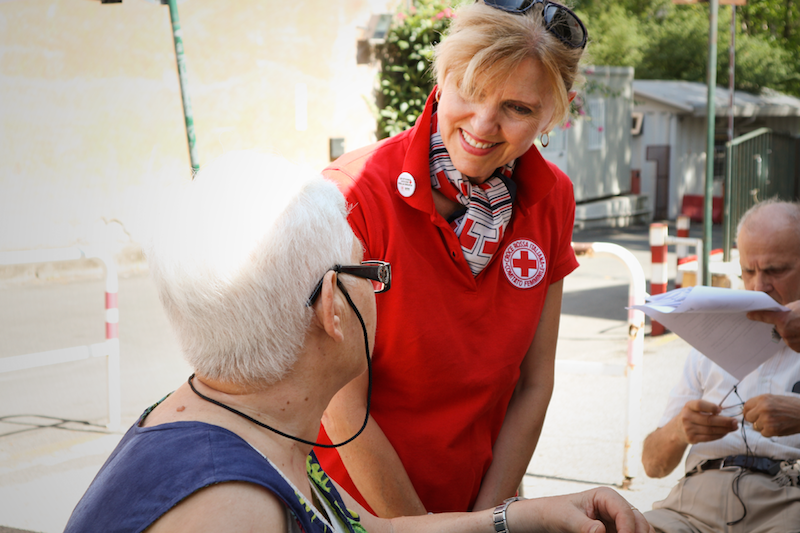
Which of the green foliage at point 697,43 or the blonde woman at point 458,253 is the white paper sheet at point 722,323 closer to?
the blonde woman at point 458,253

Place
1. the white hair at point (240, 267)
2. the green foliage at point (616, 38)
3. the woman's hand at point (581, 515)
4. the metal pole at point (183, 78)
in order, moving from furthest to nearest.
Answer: the green foliage at point (616, 38) < the metal pole at point (183, 78) < the woman's hand at point (581, 515) < the white hair at point (240, 267)

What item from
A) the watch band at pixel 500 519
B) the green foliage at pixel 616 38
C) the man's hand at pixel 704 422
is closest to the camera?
the watch band at pixel 500 519

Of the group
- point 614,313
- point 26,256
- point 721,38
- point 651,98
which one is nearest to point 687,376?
point 26,256

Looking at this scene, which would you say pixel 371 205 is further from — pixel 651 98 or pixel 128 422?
pixel 651 98

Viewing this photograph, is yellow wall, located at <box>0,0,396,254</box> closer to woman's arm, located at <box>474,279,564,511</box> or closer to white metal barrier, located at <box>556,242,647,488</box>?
white metal barrier, located at <box>556,242,647,488</box>

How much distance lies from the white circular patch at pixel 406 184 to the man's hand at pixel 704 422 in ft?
3.93

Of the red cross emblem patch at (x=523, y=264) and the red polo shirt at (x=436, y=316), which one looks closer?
the red polo shirt at (x=436, y=316)

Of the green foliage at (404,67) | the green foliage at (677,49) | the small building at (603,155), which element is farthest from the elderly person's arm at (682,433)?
the green foliage at (677,49)

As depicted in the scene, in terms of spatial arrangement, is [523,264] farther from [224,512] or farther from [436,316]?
[224,512]

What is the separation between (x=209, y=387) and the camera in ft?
4.31

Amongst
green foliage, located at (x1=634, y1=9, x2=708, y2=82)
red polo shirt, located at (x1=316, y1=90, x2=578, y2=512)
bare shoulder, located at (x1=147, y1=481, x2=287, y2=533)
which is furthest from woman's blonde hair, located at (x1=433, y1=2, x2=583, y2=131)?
green foliage, located at (x1=634, y1=9, x2=708, y2=82)

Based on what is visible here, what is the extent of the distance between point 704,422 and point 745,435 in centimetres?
24

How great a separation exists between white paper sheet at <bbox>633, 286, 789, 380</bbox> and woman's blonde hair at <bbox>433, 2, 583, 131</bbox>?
0.64m

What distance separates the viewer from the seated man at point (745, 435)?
2.29m
